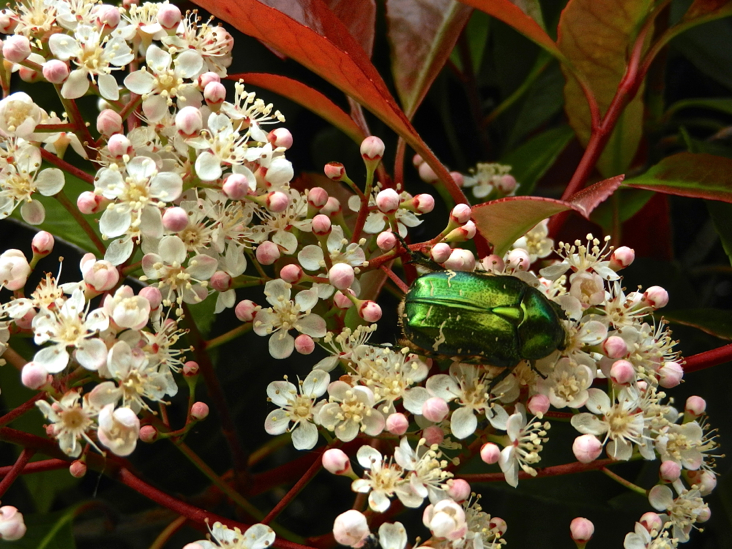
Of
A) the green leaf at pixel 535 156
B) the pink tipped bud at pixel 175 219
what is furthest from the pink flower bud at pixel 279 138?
the green leaf at pixel 535 156

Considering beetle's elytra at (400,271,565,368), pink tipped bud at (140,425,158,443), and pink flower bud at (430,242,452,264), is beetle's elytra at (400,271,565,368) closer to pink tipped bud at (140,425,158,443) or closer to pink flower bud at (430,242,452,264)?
pink flower bud at (430,242,452,264)

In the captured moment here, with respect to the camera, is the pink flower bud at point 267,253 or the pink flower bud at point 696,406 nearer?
the pink flower bud at point 267,253

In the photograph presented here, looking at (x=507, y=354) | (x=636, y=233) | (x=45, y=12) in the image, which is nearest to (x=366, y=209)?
(x=507, y=354)

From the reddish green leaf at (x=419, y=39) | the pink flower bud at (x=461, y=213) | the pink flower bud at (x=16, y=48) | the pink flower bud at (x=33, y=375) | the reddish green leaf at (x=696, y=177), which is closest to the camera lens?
the pink flower bud at (x=33, y=375)

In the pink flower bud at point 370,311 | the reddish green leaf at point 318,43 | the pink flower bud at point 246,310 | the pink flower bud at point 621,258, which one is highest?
the reddish green leaf at point 318,43

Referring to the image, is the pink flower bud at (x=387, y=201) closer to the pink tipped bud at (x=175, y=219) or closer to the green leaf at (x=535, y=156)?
the pink tipped bud at (x=175, y=219)

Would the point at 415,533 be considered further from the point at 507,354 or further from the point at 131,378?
the point at 131,378
